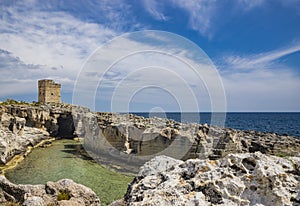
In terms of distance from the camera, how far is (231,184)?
377 cm

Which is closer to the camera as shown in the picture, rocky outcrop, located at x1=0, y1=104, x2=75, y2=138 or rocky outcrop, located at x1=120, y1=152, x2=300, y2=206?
rocky outcrop, located at x1=120, y1=152, x2=300, y2=206

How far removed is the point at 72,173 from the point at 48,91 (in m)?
58.1

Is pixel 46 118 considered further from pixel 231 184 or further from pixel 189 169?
pixel 231 184

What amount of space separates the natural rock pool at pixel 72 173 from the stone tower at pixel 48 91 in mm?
45843

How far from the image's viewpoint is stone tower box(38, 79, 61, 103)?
76975 millimetres

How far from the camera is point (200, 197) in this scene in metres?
3.71

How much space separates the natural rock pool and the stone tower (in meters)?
45.8

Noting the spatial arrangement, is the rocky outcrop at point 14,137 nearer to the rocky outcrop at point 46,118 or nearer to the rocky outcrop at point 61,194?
the rocky outcrop at point 46,118

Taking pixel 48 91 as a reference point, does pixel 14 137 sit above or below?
below

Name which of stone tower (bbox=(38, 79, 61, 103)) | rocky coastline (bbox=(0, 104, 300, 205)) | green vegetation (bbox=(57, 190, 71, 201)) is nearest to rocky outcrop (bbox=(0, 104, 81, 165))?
rocky coastline (bbox=(0, 104, 300, 205))

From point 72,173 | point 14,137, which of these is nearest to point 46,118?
point 14,137

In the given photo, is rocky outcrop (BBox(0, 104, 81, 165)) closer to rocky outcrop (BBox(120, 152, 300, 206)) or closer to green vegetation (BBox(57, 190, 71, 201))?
green vegetation (BBox(57, 190, 71, 201))

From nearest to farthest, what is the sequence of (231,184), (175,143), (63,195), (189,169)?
(231,184) < (189,169) < (63,195) < (175,143)

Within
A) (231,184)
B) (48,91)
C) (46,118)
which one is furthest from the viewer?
(48,91)
